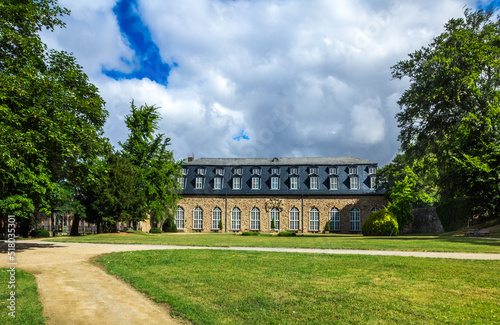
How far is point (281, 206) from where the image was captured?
5025cm

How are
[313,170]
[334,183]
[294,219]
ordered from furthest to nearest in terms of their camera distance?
[313,170], [334,183], [294,219]

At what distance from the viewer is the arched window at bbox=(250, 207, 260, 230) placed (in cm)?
5038

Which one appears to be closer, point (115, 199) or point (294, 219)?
point (115, 199)

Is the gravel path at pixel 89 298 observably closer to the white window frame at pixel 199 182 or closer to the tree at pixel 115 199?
the tree at pixel 115 199

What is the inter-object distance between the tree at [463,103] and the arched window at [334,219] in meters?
20.8

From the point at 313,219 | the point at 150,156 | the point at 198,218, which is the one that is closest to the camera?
the point at 150,156

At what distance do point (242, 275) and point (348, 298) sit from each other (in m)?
3.09

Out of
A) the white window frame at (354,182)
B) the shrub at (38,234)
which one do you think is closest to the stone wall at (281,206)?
the white window frame at (354,182)

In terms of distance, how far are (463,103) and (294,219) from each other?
2704 cm

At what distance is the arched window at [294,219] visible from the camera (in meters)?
49.9

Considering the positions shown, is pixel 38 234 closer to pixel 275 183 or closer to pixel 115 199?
pixel 115 199

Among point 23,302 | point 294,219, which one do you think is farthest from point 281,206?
point 23,302

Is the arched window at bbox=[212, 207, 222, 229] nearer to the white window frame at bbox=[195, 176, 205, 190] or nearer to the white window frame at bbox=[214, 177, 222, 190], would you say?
the white window frame at bbox=[214, 177, 222, 190]

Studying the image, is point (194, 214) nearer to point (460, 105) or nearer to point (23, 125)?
point (460, 105)
